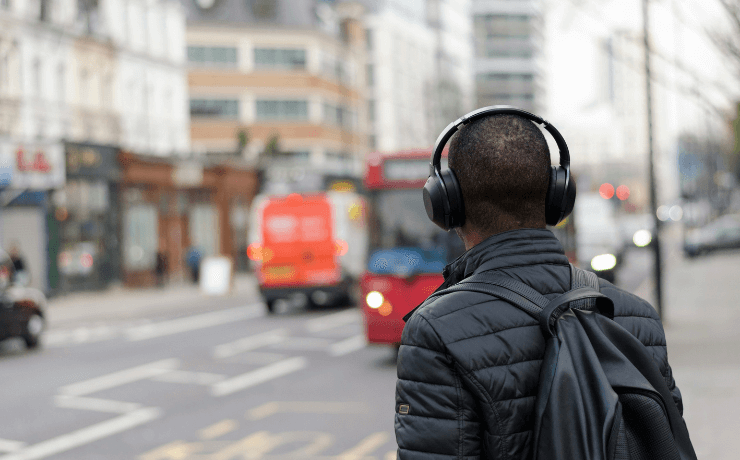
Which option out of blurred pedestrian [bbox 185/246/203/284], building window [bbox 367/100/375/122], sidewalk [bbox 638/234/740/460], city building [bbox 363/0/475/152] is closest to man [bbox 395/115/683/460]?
sidewalk [bbox 638/234/740/460]

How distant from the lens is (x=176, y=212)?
39125 millimetres

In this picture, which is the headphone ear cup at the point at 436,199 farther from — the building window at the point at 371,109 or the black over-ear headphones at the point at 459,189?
the building window at the point at 371,109

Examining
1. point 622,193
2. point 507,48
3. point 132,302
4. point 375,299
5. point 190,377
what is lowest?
point 132,302

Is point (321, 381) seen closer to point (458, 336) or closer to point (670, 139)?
point (458, 336)

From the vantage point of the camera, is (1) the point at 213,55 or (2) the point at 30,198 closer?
(2) the point at 30,198

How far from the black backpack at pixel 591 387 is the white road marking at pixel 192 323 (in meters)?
16.9

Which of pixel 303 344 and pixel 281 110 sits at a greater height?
pixel 281 110

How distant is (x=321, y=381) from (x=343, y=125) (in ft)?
173

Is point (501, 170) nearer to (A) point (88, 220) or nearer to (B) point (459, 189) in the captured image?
(B) point (459, 189)

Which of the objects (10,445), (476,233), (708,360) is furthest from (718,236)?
(476,233)

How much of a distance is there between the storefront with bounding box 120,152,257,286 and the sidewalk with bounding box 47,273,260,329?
130 cm

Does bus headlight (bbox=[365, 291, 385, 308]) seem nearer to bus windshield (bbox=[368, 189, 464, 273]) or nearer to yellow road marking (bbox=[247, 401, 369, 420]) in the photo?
bus windshield (bbox=[368, 189, 464, 273])

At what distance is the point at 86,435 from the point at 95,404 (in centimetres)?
185

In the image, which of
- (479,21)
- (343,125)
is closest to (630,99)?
(479,21)
